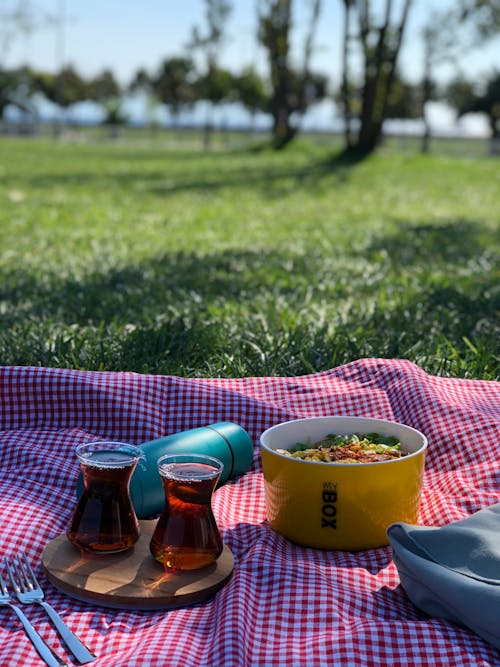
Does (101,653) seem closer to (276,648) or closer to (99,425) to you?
(276,648)

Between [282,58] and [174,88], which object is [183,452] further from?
[174,88]

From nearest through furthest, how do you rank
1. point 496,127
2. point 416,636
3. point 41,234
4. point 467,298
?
point 416,636 < point 467,298 < point 41,234 < point 496,127

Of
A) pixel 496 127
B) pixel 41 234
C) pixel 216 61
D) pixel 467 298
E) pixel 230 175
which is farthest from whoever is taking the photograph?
pixel 496 127

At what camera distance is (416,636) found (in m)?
1.83

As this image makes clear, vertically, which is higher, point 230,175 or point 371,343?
point 371,343

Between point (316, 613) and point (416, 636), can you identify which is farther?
point (316, 613)

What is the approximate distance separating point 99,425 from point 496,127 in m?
74.4

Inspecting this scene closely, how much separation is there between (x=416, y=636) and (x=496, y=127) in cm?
7541

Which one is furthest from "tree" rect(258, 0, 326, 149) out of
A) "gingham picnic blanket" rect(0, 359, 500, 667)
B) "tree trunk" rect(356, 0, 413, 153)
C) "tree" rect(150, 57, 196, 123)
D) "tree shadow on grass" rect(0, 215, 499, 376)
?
"tree" rect(150, 57, 196, 123)

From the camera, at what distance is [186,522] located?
6.63ft

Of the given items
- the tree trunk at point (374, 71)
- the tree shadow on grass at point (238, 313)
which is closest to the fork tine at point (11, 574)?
the tree shadow on grass at point (238, 313)

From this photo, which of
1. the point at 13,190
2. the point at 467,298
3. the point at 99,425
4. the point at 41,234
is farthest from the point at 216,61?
the point at 99,425

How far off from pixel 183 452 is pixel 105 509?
0.46 meters

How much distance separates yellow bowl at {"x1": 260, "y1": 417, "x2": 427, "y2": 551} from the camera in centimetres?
227
